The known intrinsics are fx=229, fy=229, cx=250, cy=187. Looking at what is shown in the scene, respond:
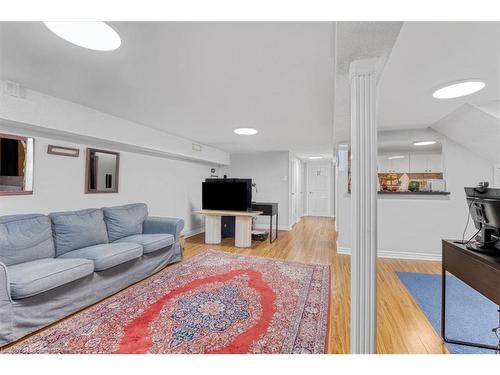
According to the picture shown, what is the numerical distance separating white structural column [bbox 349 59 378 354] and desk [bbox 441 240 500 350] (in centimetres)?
76

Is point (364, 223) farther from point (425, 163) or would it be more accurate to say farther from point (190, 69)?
point (425, 163)

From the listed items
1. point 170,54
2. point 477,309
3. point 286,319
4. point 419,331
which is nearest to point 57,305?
point 286,319

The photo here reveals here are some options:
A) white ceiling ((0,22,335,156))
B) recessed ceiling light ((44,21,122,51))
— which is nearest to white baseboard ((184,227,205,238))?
white ceiling ((0,22,335,156))

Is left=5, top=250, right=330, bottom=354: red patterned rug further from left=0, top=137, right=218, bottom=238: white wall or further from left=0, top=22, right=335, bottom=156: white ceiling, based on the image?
left=0, top=22, right=335, bottom=156: white ceiling

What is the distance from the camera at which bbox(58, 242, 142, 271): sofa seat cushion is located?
234 cm

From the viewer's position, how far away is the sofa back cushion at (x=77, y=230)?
252 cm

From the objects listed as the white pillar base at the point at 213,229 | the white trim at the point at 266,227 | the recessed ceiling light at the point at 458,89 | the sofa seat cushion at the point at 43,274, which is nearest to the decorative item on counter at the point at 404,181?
the white trim at the point at 266,227

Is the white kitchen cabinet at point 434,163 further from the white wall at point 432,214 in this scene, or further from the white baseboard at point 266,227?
the white baseboard at point 266,227

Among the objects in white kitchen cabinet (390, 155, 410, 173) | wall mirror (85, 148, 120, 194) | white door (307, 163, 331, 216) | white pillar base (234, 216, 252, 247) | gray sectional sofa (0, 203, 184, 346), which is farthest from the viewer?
white door (307, 163, 331, 216)

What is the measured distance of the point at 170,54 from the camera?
1.71 metres

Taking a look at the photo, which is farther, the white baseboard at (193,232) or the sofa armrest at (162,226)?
the white baseboard at (193,232)

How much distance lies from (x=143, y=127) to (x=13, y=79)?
1.68 metres

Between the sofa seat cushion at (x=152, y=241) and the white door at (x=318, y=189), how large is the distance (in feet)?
23.6
